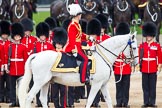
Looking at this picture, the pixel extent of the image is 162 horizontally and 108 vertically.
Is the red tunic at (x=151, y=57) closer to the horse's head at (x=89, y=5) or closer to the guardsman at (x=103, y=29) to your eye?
the guardsman at (x=103, y=29)

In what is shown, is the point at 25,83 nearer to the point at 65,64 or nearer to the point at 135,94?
the point at 65,64

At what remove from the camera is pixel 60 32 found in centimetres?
1652

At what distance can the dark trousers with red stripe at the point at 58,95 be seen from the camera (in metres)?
16.3

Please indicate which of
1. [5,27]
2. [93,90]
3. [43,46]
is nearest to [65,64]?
[93,90]

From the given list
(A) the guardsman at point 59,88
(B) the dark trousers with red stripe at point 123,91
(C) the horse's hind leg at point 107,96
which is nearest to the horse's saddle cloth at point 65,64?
(C) the horse's hind leg at point 107,96

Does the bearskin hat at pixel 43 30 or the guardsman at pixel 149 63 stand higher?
the bearskin hat at pixel 43 30

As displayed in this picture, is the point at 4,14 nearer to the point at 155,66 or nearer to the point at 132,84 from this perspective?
the point at 132,84

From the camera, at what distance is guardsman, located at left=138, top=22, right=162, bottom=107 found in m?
16.9

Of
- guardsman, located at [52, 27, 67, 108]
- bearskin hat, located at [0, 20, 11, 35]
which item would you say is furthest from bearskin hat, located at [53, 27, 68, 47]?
bearskin hat, located at [0, 20, 11, 35]

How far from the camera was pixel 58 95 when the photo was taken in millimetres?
16375

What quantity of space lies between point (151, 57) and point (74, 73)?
2031mm

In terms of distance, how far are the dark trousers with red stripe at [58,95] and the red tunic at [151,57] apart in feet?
5.20

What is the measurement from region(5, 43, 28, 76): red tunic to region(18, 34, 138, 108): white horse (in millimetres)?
1445

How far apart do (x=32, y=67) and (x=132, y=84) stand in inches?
183
